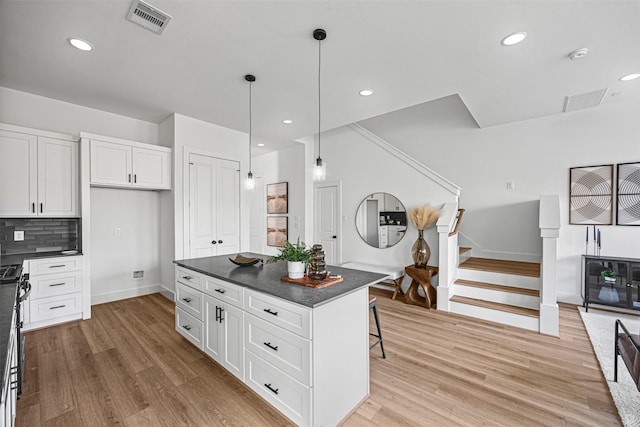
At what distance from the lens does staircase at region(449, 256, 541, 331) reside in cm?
343

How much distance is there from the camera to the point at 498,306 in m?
3.61

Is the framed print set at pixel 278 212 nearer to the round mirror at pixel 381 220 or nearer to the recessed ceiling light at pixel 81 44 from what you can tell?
the round mirror at pixel 381 220

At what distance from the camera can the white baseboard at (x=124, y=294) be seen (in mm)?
4098

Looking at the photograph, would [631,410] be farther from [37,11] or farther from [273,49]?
[37,11]

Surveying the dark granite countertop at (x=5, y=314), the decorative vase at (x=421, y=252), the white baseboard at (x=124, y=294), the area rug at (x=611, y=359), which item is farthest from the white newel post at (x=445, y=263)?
the white baseboard at (x=124, y=294)

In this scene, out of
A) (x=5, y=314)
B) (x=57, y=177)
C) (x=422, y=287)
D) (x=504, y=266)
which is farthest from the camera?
(x=504, y=266)

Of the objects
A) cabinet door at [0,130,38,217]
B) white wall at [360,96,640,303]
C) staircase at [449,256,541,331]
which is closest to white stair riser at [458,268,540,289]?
staircase at [449,256,541,331]

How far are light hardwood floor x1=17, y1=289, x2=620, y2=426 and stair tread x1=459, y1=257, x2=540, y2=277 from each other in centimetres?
77

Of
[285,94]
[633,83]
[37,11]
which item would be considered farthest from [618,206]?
[37,11]

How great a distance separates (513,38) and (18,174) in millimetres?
5309

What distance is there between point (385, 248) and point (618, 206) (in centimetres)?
327

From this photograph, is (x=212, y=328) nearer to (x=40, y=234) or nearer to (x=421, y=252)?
(x=40, y=234)

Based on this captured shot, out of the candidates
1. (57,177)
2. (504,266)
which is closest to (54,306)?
(57,177)

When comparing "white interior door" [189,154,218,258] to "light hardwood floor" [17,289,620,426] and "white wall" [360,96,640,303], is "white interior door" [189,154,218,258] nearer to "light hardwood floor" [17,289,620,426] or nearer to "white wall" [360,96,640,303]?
"light hardwood floor" [17,289,620,426]
